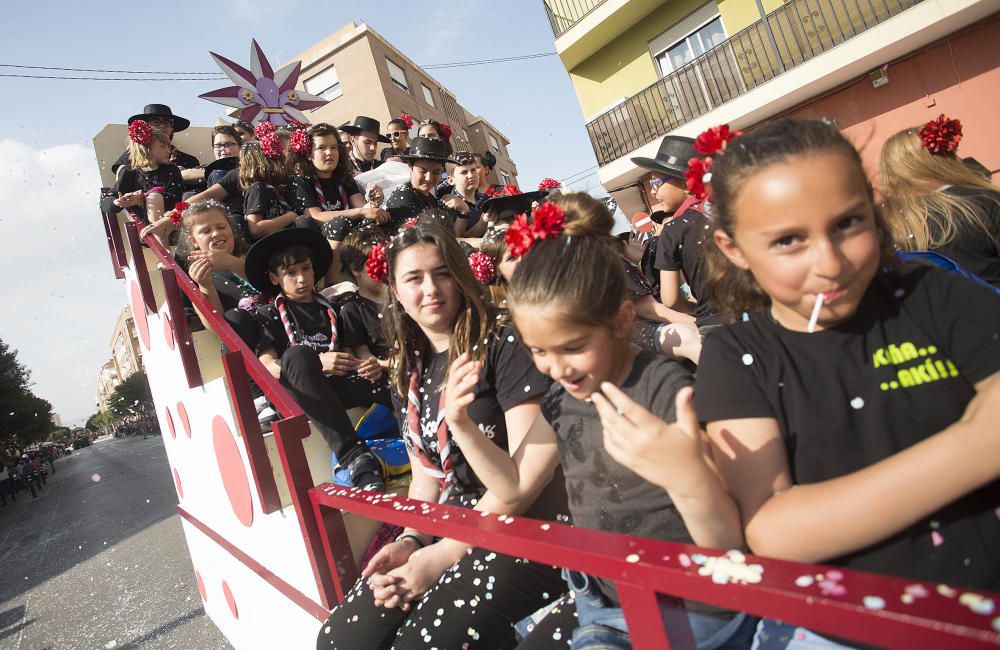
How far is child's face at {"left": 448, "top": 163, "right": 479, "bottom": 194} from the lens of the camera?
4.53m

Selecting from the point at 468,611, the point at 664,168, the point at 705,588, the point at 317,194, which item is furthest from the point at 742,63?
the point at 705,588

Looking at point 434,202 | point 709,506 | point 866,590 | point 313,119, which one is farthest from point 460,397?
point 313,119

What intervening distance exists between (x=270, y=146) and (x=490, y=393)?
3.41 m

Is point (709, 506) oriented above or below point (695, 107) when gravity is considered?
below

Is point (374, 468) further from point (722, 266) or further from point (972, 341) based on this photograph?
point (972, 341)

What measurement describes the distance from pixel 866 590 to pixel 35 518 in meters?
19.7

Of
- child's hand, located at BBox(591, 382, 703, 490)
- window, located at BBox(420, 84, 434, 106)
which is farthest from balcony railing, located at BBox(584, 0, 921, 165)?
window, located at BBox(420, 84, 434, 106)

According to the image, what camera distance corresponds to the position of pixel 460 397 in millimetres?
1407

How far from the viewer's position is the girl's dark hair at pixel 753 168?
0.98 meters

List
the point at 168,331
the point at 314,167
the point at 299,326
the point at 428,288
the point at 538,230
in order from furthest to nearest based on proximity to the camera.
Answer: the point at 314,167 → the point at 168,331 → the point at 299,326 → the point at 428,288 → the point at 538,230

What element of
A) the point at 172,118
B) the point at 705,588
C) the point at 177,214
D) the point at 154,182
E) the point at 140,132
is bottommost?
the point at 705,588

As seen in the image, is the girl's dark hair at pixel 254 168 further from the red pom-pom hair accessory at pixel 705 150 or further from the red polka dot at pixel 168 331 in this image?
the red pom-pom hair accessory at pixel 705 150

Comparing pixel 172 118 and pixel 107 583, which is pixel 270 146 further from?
pixel 107 583

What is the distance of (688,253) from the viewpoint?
2670 mm
